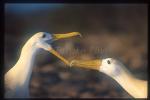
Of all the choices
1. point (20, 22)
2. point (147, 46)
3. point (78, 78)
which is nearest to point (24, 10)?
point (20, 22)

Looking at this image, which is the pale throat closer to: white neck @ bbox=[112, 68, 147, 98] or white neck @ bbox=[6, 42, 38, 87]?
white neck @ bbox=[6, 42, 38, 87]

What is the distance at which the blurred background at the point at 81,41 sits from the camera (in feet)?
11.7

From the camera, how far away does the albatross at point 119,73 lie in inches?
141

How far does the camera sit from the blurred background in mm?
3572

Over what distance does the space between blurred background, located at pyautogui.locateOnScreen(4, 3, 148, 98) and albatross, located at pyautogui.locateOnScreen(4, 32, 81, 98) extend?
27 millimetres

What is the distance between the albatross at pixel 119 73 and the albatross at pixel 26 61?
13 centimetres

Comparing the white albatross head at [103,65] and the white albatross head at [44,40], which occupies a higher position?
the white albatross head at [44,40]

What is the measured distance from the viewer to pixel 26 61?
356 centimetres

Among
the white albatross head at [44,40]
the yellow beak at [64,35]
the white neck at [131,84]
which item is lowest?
the white neck at [131,84]

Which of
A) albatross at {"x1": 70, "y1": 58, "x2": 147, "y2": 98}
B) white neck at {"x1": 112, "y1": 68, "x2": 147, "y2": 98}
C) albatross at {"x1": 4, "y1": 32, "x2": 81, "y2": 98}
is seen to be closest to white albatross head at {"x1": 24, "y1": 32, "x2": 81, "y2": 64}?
albatross at {"x1": 4, "y1": 32, "x2": 81, "y2": 98}

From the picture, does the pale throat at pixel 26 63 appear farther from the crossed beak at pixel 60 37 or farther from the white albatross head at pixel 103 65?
the white albatross head at pixel 103 65

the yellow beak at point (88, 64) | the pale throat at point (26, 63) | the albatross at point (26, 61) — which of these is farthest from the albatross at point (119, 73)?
the pale throat at point (26, 63)

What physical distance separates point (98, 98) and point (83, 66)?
0.22 m

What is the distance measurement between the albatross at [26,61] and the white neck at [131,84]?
34 cm
